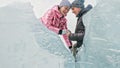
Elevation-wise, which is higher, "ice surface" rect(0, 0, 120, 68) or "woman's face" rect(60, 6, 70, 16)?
"woman's face" rect(60, 6, 70, 16)

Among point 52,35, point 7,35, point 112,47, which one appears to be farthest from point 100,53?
point 7,35

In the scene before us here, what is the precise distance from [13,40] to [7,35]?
42 millimetres

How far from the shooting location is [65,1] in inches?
56.0

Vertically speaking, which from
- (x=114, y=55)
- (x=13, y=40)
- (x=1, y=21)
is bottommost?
(x=114, y=55)

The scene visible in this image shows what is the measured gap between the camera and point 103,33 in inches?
54.1

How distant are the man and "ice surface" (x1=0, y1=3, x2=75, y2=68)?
7 centimetres

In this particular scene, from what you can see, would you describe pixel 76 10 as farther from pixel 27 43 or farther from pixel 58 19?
pixel 27 43

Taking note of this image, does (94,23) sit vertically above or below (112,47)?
above

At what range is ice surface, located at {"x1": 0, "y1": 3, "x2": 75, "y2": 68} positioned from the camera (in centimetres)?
142

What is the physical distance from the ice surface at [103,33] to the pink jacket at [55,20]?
135mm

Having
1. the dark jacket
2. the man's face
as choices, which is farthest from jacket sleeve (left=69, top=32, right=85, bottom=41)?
the man's face

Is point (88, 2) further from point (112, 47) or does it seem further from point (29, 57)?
point (29, 57)

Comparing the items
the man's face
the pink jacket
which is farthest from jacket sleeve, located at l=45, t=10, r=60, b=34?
the man's face

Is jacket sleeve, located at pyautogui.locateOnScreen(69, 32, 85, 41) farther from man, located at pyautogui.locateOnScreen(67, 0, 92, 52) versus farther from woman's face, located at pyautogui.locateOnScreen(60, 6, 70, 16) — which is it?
woman's face, located at pyautogui.locateOnScreen(60, 6, 70, 16)
